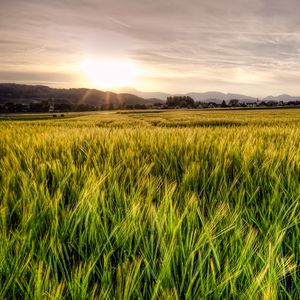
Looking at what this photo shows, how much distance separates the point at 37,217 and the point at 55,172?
0.61 meters

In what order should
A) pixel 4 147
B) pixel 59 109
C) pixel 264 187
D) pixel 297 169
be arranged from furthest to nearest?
pixel 59 109 → pixel 4 147 → pixel 297 169 → pixel 264 187

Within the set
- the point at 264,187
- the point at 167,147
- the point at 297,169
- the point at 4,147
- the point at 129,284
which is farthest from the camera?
the point at 4,147

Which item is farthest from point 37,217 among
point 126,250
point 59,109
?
point 59,109

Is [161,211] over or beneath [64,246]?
over

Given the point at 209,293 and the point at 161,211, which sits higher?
the point at 161,211

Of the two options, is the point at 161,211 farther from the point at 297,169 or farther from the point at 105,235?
the point at 297,169

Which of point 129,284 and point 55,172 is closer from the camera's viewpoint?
point 129,284

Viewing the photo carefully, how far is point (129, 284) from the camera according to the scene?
2.39 feet

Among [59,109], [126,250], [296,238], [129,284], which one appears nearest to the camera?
[129,284]

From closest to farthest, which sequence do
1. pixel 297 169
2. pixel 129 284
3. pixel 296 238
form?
pixel 129 284 → pixel 296 238 → pixel 297 169

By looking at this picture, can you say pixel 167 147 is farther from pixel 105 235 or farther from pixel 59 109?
pixel 59 109

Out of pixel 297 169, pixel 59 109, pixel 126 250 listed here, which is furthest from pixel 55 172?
pixel 59 109

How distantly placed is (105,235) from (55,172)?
82cm

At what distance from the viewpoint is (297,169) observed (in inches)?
75.2
